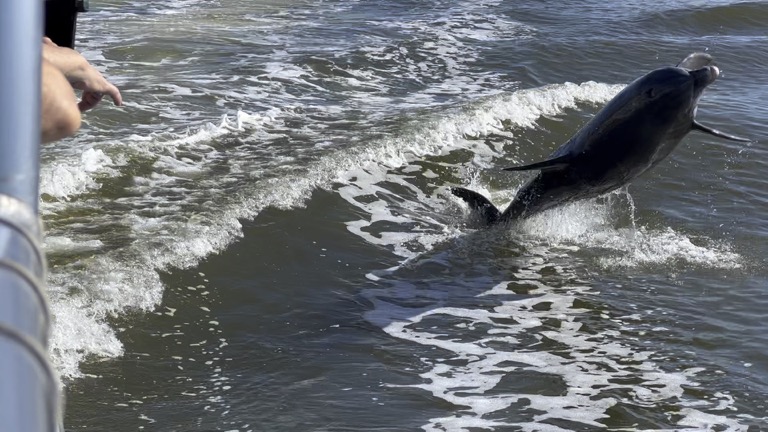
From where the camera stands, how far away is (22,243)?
3.14 feet

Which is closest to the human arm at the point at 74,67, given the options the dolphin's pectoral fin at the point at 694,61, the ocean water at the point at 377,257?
the ocean water at the point at 377,257

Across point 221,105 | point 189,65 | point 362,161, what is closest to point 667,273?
point 362,161

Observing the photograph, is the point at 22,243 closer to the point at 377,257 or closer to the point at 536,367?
the point at 536,367

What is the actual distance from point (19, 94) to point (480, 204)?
297 inches

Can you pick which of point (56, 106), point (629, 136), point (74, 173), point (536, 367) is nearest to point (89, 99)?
point (56, 106)

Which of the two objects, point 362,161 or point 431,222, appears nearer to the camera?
point 431,222

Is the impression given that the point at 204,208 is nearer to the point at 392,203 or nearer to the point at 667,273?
the point at 392,203

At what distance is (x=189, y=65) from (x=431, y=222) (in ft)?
18.0

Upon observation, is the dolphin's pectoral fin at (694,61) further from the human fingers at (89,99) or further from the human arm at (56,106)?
the human arm at (56,106)

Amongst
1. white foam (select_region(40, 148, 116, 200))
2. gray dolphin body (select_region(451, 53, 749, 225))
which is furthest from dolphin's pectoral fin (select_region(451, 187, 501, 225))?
white foam (select_region(40, 148, 116, 200))

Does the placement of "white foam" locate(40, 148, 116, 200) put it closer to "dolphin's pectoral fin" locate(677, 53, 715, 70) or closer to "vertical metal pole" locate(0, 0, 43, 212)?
"dolphin's pectoral fin" locate(677, 53, 715, 70)

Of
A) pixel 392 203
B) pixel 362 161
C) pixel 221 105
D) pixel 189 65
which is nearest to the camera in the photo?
pixel 392 203

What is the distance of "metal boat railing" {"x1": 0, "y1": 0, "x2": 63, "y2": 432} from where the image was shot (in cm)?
84

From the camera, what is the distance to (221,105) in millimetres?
11383
